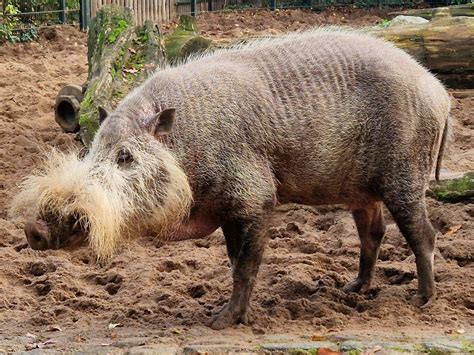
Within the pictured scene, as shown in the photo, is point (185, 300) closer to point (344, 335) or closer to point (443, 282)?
point (344, 335)

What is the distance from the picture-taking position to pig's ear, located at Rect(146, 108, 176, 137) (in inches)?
211

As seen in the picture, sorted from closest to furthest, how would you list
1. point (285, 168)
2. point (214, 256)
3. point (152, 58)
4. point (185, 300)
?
1. point (285, 168)
2. point (185, 300)
3. point (214, 256)
4. point (152, 58)

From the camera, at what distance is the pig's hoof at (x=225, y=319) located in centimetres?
566

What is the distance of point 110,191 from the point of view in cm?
511

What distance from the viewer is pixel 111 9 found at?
390 inches

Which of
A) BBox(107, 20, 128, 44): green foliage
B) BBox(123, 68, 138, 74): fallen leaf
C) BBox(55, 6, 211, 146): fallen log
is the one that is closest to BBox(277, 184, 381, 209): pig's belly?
BBox(55, 6, 211, 146): fallen log

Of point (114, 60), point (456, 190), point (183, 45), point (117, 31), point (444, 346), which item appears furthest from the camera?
point (183, 45)

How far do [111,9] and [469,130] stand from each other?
3877 millimetres

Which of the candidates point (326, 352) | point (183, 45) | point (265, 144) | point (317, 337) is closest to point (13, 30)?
point (183, 45)

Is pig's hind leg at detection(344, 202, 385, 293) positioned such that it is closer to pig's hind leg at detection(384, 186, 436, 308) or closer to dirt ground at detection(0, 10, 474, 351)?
dirt ground at detection(0, 10, 474, 351)

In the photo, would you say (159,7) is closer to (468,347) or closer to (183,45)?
(183,45)

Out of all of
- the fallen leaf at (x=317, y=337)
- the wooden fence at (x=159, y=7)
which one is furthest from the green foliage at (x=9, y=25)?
the fallen leaf at (x=317, y=337)

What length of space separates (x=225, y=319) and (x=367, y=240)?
4.08 ft

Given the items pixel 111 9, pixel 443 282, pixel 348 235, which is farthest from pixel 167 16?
pixel 443 282
